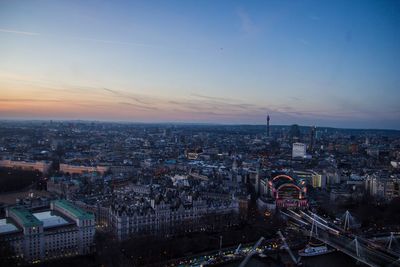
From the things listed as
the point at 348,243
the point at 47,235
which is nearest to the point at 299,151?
the point at 348,243

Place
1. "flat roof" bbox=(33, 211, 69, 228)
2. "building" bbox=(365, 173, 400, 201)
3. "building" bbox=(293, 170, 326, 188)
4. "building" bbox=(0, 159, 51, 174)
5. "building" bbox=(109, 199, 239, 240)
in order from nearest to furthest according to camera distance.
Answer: "flat roof" bbox=(33, 211, 69, 228) < "building" bbox=(109, 199, 239, 240) < "building" bbox=(365, 173, 400, 201) < "building" bbox=(293, 170, 326, 188) < "building" bbox=(0, 159, 51, 174)

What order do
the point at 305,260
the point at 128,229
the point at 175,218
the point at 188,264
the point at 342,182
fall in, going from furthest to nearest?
the point at 342,182 < the point at 175,218 < the point at 128,229 < the point at 305,260 < the point at 188,264

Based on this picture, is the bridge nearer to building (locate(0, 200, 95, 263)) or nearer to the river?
the river

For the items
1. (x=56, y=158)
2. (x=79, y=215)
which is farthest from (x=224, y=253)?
(x=56, y=158)

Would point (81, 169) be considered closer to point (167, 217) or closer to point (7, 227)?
point (167, 217)

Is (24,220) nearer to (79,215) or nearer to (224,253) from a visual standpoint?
(79,215)

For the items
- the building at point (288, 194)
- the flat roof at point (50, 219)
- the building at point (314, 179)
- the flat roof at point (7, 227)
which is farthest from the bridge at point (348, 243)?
the flat roof at point (7, 227)

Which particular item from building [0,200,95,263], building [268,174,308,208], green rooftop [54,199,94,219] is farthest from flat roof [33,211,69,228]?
building [268,174,308,208]
